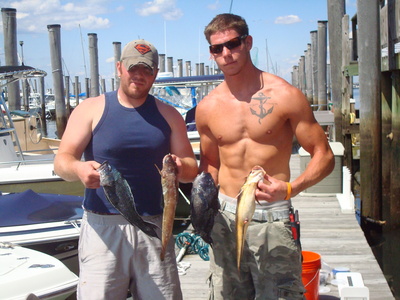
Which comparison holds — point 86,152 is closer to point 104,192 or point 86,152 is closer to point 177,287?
point 104,192

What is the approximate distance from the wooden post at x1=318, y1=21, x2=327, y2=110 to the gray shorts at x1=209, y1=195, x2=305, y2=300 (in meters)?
23.4

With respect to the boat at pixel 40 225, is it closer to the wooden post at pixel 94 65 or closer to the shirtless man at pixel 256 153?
the shirtless man at pixel 256 153

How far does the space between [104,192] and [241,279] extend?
108cm

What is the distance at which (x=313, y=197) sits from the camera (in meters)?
9.27

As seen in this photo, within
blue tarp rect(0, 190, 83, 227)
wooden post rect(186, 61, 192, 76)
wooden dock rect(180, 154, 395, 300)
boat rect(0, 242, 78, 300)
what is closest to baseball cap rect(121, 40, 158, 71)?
boat rect(0, 242, 78, 300)

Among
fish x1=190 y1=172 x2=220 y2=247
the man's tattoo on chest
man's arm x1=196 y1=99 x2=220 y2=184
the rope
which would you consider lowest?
the rope

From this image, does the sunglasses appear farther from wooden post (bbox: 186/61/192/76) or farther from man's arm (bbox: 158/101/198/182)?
wooden post (bbox: 186/61/192/76)

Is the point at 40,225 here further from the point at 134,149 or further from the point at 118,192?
the point at 118,192

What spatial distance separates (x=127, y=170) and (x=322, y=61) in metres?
24.5

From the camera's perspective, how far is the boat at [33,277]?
16.1 ft

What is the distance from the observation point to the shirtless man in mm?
3412

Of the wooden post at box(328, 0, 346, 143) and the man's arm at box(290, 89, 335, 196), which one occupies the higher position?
the wooden post at box(328, 0, 346, 143)

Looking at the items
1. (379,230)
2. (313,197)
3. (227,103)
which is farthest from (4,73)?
(227,103)

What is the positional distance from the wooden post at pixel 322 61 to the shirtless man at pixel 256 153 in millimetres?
23314
